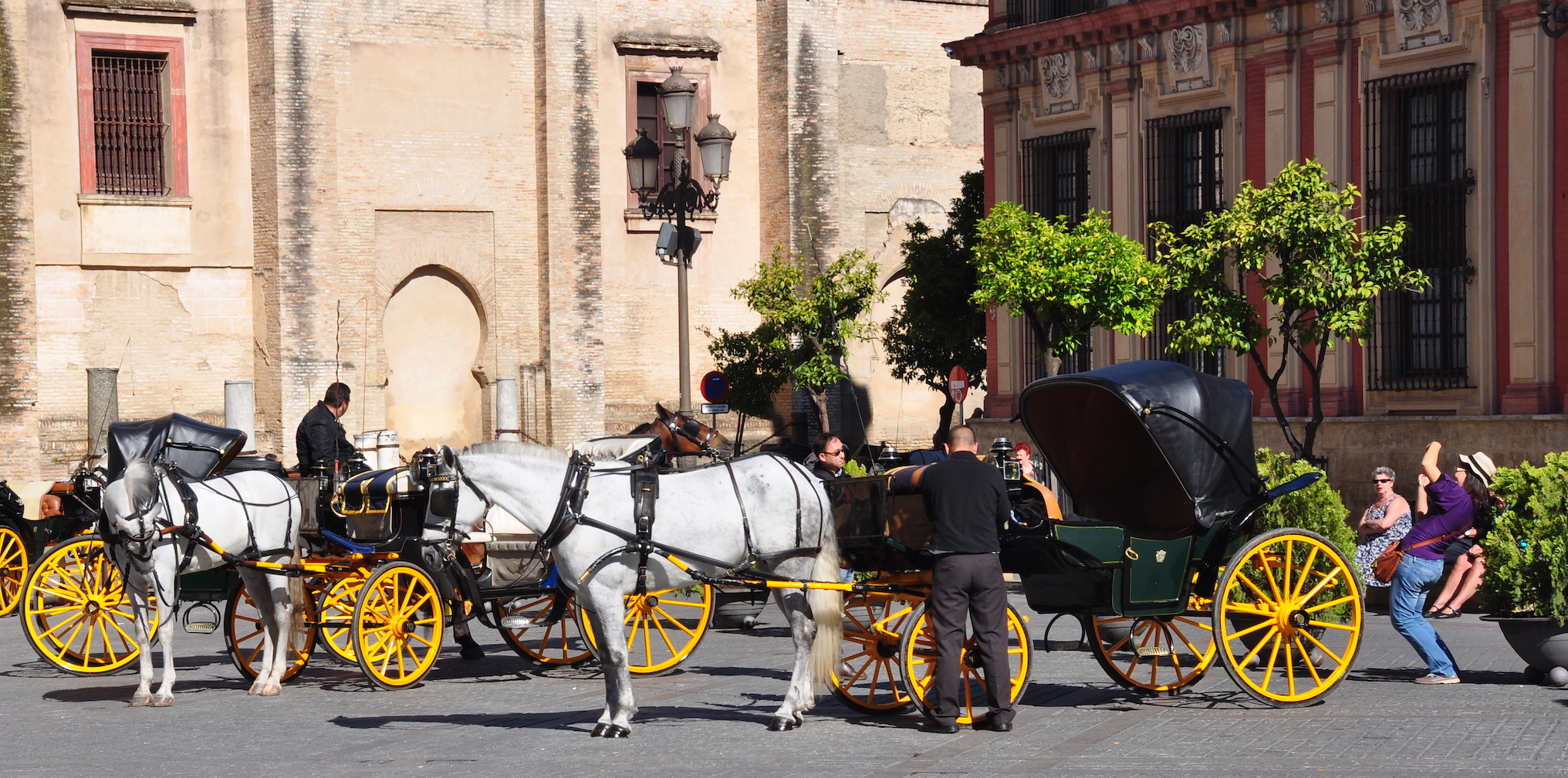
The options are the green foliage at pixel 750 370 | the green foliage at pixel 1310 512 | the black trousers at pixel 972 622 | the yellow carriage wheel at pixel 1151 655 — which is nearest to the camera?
the black trousers at pixel 972 622

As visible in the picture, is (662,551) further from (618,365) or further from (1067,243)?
(618,365)

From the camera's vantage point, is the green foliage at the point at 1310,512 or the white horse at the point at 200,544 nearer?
the white horse at the point at 200,544

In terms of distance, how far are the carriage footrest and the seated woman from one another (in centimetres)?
719

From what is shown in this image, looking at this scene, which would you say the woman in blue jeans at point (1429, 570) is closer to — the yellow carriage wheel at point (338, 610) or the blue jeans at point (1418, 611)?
the blue jeans at point (1418, 611)

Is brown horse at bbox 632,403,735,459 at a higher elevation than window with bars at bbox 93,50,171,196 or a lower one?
lower

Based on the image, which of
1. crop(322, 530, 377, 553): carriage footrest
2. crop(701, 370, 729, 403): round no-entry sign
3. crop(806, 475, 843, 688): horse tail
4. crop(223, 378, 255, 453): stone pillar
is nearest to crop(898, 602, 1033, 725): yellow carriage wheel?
crop(806, 475, 843, 688): horse tail

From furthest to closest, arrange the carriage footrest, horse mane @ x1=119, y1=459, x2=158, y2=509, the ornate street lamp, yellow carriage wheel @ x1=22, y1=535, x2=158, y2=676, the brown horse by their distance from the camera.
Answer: the ornate street lamp → the brown horse → yellow carriage wheel @ x1=22, y1=535, x2=158, y2=676 → the carriage footrest → horse mane @ x1=119, y1=459, x2=158, y2=509

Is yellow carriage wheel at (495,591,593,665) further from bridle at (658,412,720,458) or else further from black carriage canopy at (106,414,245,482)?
black carriage canopy at (106,414,245,482)

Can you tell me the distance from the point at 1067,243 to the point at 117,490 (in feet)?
46.0

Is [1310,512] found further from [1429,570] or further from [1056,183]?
[1056,183]

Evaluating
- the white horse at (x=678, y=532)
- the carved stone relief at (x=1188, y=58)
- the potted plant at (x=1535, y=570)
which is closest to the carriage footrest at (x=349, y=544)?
the white horse at (x=678, y=532)

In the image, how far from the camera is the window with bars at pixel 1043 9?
86.3ft

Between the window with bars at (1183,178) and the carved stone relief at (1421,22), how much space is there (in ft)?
10.5

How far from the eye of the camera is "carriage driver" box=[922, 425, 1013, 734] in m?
9.70
